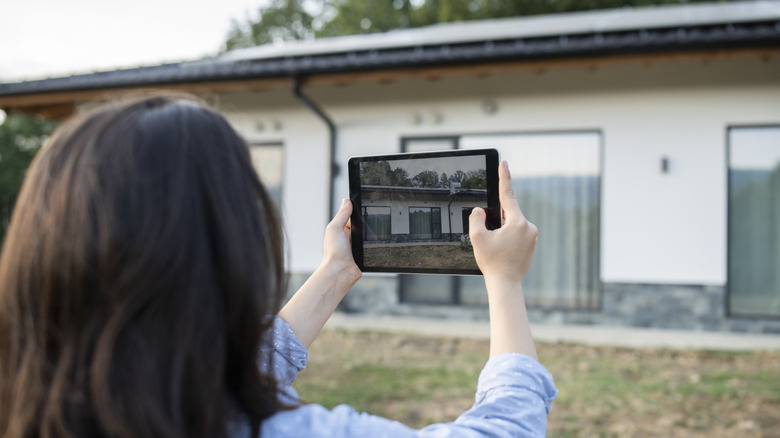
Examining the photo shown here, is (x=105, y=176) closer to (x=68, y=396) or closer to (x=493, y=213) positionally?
(x=68, y=396)

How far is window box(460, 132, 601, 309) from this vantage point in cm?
641

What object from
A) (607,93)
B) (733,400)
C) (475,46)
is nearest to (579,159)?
(607,93)

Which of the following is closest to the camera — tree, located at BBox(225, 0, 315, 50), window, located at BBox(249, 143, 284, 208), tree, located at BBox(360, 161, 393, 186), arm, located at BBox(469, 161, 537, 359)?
arm, located at BBox(469, 161, 537, 359)

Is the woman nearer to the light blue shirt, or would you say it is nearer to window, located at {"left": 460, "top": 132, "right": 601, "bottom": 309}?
the light blue shirt

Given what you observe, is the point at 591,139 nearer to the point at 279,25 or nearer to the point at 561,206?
the point at 561,206

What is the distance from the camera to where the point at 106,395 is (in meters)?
0.68

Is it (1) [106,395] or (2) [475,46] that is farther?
(2) [475,46]

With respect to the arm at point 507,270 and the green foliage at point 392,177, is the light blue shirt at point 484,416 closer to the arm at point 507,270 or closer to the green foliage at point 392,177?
the arm at point 507,270

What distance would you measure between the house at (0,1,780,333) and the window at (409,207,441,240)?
489cm

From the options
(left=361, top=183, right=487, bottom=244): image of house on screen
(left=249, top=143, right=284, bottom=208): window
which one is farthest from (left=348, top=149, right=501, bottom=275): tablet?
(left=249, top=143, right=284, bottom=208): window

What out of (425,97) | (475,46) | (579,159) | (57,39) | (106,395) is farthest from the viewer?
(57,39)

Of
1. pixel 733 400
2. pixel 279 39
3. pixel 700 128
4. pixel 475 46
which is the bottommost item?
pixel 733 400

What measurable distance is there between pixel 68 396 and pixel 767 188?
6760mm

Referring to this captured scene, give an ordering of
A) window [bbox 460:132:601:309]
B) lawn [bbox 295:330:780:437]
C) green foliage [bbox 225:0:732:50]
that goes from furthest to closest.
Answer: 1. green foliage [bbox 225:0:732:50]
2. window [bbox 460:132:601:309]
3. lawn [bbox 295:330:780:437]
